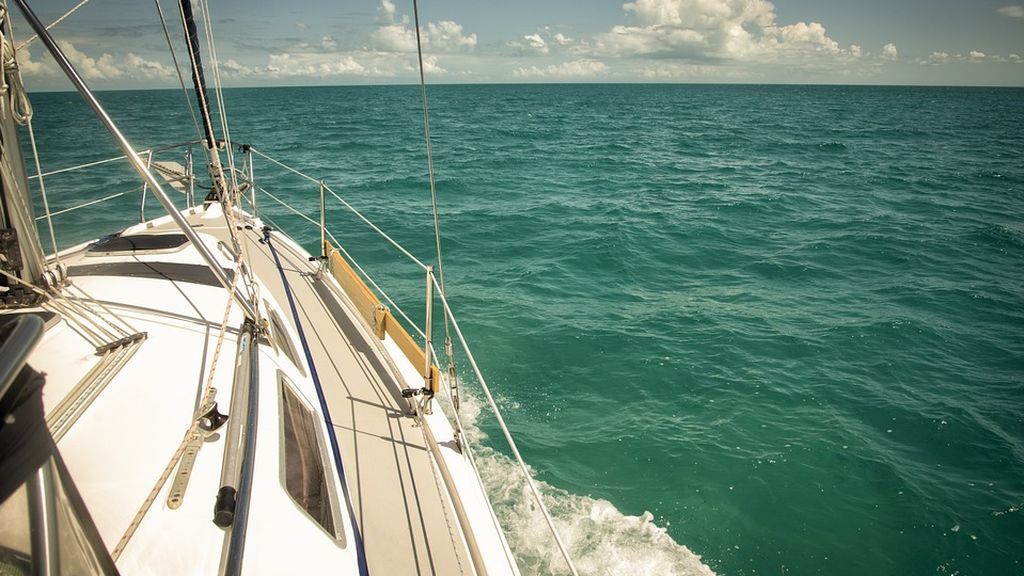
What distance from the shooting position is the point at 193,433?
217 centimetres

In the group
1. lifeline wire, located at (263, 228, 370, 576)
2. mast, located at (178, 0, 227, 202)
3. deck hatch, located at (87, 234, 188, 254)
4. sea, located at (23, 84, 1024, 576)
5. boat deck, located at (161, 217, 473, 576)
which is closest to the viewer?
lifeline wire, located at (263, 228, 370, 576)

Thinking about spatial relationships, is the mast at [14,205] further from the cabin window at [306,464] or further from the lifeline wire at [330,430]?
the lifeline wire at [330,430]

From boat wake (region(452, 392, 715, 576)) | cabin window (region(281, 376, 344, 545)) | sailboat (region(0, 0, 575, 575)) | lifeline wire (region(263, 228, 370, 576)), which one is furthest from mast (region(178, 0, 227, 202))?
boat wake (region(452, 392, 715, 576))

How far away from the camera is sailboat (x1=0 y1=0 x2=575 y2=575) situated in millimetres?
1129

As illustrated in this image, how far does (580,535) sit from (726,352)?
487 cm

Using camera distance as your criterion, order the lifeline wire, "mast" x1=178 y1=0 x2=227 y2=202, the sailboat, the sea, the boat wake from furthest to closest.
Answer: the sea < the boat wake < "mast" x1=178 y1=0 x2=227 y2=202 < the lifeline wire < the sailboat

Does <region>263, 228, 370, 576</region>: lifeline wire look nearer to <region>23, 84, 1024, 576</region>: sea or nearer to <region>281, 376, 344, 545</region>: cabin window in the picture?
<region>281, 376, 344, 545</region>: cabin window

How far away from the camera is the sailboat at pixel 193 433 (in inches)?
44.4

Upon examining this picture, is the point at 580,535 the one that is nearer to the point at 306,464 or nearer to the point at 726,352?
the point at 306,464

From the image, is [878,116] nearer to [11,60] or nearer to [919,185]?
[919,185]

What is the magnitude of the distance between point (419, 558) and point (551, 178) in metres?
22.1

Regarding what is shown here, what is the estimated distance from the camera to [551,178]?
77.7 ft

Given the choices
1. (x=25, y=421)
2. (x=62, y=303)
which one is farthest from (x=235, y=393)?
(x=25, y=421)

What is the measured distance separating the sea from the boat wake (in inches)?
0.9
